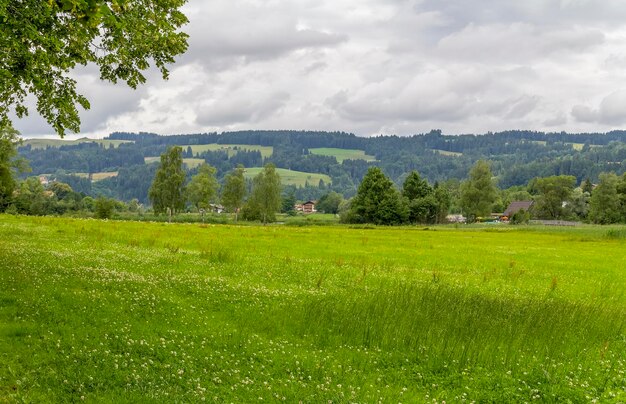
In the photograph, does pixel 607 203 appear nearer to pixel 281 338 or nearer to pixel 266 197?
pixel 266 197

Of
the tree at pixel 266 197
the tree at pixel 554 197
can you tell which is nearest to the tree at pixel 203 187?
the tree at pixel 266 197

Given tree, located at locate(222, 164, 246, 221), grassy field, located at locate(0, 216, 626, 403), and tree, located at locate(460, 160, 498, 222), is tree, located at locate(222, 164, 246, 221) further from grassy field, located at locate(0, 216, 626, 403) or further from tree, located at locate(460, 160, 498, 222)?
grassy field, located at locate(0, 216, 626, 403)

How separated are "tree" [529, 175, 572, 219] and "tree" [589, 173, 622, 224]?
2531cm

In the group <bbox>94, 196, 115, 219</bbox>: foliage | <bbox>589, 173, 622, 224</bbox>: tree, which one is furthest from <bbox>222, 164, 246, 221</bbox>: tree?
<bbox>589, 173, 622, 224</bbox>: tree

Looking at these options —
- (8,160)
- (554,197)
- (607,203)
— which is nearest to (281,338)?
(8,160)

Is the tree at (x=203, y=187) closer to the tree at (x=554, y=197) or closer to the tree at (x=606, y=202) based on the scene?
the tree at (x=606, y=202)

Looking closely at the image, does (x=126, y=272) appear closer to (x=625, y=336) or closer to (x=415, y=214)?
(x=625, y=336)

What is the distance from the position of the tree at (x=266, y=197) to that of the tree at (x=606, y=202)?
96509mm

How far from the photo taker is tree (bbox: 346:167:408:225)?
388 ft

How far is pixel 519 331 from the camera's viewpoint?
1450cm

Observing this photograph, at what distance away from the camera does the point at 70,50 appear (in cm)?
1920

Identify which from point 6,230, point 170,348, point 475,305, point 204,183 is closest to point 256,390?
point 170,348

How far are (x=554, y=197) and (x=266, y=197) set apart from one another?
106406mm

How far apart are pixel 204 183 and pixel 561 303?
13446 centimetres
